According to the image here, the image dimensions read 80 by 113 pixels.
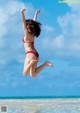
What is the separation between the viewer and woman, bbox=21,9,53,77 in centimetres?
1012

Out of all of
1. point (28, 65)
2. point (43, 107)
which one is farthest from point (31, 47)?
point (43, 107)

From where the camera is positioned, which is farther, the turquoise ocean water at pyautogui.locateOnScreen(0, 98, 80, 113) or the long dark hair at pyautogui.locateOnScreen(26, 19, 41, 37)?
the turquoise ocean water at pyautogui.locateOnScreen(0, 98, 80, 113)

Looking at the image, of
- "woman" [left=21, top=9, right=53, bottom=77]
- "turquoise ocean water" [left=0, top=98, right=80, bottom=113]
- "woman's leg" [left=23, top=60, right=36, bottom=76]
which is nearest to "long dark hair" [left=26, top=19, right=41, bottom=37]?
"woman" [left=21, top=9, right=53, bottom=77]

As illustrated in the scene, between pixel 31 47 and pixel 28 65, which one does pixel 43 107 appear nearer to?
pixel 31 47

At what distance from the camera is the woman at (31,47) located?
10125mm

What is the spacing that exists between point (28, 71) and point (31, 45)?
63 cm

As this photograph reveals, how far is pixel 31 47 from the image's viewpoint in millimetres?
10477

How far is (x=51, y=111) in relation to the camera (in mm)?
18359

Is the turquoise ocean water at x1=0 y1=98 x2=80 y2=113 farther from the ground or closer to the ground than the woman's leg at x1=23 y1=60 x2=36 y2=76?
farther from the ground

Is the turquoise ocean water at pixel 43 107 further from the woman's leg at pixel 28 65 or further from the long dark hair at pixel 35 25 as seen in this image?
the long dark hair at pixel 35 25

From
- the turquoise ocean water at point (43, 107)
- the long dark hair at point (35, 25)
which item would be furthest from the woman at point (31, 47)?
the turquoise ocean water at point (43, 107)

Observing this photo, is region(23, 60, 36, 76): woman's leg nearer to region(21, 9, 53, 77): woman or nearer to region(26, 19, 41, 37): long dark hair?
region(21, 9, 53, 77): woman

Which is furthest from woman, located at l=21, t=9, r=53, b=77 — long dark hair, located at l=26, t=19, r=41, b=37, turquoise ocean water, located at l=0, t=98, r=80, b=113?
turquoise ocean water, located at l=0, t=98, r=80, b=113

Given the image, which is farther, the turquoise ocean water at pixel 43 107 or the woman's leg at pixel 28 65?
the turquoise ocean water at pixel 43 107
